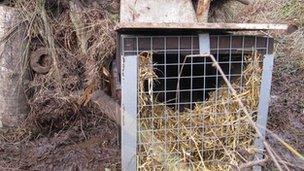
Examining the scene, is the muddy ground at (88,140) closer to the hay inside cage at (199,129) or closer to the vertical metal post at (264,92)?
the vertical metal post at (264,92)

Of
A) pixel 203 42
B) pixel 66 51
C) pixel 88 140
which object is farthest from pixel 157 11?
pixel 88 140

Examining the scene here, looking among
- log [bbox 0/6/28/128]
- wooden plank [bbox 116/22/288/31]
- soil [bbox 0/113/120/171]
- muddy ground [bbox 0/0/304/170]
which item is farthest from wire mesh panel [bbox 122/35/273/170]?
log [bbox 0/6/28/128]

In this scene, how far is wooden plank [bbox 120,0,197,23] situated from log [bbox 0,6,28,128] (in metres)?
0.95

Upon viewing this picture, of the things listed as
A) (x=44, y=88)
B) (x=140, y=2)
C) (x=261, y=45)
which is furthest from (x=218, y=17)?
(x=44, y=88)

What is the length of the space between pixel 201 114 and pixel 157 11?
87 centimetres

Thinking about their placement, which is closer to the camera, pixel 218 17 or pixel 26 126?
pixel 26 126

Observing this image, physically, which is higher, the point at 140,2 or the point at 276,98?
the point at 140,2

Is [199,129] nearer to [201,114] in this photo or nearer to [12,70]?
[201,114]

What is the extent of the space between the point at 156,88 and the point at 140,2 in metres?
0.61

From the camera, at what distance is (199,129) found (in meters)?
2.30

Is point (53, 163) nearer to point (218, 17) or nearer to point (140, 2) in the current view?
point (140, 2)

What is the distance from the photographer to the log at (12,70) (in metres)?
3.16

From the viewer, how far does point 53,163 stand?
110 inches

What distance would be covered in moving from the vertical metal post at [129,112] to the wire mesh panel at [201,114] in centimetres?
4
